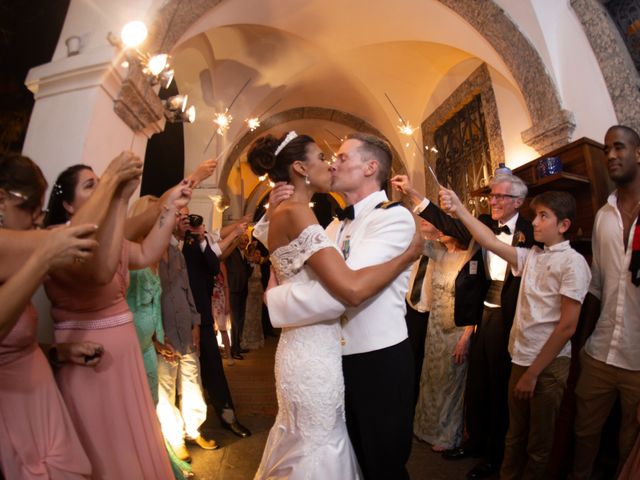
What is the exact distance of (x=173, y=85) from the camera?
6059 millimetres

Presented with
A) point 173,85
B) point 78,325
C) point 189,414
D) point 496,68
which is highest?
point 173,85

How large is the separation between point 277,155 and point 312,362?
3.13 ft

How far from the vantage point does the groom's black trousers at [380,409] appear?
142 centimetres

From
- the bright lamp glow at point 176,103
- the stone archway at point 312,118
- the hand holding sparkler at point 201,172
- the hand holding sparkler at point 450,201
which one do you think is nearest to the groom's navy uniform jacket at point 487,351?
the hand holding sparkler at point 450,201

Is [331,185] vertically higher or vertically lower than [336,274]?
higher

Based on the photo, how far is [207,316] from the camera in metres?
3.43

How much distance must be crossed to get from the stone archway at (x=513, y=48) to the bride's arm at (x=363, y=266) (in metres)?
3.02

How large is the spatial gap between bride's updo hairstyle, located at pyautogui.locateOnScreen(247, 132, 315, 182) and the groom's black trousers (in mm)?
884

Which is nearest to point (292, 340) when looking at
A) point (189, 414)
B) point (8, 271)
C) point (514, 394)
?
point (8, 271)

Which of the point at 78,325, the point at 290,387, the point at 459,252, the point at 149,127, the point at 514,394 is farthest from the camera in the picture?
the point at 149,127

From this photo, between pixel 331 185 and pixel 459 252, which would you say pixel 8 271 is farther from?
pixel 459 252

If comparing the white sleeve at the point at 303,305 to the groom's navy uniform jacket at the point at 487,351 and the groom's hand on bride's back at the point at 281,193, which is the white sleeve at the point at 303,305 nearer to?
the groom's hand on bride's back at the point at 281,193

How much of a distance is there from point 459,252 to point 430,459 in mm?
1701

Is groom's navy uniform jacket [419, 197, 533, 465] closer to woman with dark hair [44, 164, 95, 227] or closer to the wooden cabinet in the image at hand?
the wooden cabinet
